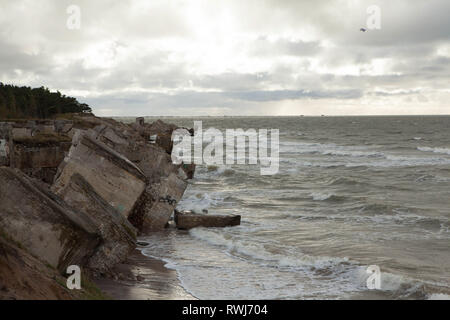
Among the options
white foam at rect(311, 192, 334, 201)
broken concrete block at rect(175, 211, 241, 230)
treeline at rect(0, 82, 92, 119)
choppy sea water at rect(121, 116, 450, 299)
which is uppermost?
treeline at rect(0, 82, 92, 119)

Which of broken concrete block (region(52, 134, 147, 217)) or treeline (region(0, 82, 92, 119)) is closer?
broken concrete block (region(52, 134, 147, 217))

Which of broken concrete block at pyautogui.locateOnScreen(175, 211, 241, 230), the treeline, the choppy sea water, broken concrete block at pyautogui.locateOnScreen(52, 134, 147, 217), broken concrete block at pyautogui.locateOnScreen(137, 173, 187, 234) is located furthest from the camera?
the treeline

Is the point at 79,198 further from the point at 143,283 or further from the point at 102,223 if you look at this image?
the point at 143,283

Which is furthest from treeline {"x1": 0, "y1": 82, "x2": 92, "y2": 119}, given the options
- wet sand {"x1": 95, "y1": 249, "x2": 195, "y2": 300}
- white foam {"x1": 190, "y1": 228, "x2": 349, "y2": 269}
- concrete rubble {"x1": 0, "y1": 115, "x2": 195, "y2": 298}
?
wet sand {"x1": 95, "y1": 249, "x2": 195, "y2": 300}

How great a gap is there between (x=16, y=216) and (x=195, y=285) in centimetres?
318

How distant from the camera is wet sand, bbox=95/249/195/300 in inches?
264

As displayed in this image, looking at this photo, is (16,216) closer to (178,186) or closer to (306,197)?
(178,186)

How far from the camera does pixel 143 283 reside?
7.42m

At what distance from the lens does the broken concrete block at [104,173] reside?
886cm

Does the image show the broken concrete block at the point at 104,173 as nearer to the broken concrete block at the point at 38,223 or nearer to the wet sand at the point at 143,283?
the wet sand at the point at 143,283

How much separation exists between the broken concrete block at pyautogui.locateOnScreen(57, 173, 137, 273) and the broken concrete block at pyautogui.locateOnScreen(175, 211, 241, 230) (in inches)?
167

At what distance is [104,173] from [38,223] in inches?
140

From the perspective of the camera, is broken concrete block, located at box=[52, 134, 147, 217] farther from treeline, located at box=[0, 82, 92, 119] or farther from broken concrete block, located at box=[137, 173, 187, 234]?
treeline, located at box=[0, 82, 92, 119]
